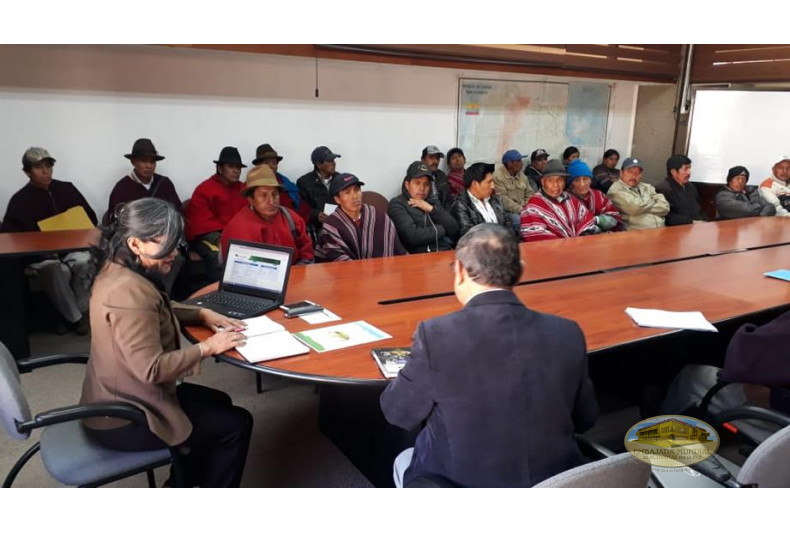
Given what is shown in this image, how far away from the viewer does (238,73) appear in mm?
4973

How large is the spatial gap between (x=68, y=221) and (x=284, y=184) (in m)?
1.69

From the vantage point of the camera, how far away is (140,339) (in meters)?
1.63

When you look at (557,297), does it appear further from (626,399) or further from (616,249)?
(616,249)

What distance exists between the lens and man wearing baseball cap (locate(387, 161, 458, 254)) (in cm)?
396

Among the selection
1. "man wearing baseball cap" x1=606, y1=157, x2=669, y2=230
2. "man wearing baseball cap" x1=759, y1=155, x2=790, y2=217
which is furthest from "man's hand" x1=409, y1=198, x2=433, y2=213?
"man wearing baseball cap" x1=759, y1=155, x2=790, y2=217

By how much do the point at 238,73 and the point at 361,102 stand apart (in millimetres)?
1228

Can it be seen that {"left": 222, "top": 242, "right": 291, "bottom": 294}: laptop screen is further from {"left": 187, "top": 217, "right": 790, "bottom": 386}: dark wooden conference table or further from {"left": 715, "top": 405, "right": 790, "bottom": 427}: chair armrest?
{"left": 715, "top": 405, "right": 790, "bottom": 427}: chair armrest

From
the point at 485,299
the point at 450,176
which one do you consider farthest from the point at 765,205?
the point at 485,299

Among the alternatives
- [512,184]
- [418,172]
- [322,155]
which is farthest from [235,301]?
[512,184]

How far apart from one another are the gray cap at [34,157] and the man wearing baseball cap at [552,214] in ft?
11.1

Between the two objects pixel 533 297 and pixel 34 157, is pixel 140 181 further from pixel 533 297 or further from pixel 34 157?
pixel 533 297

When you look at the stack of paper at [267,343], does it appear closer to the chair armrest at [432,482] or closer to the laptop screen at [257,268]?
the laptop screen at [257,268]

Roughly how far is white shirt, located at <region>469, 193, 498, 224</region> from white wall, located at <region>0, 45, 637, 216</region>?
1.85 metres

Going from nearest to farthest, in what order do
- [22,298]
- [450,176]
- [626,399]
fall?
1. [626,399]
2. [22,298]
3. [450,176]
